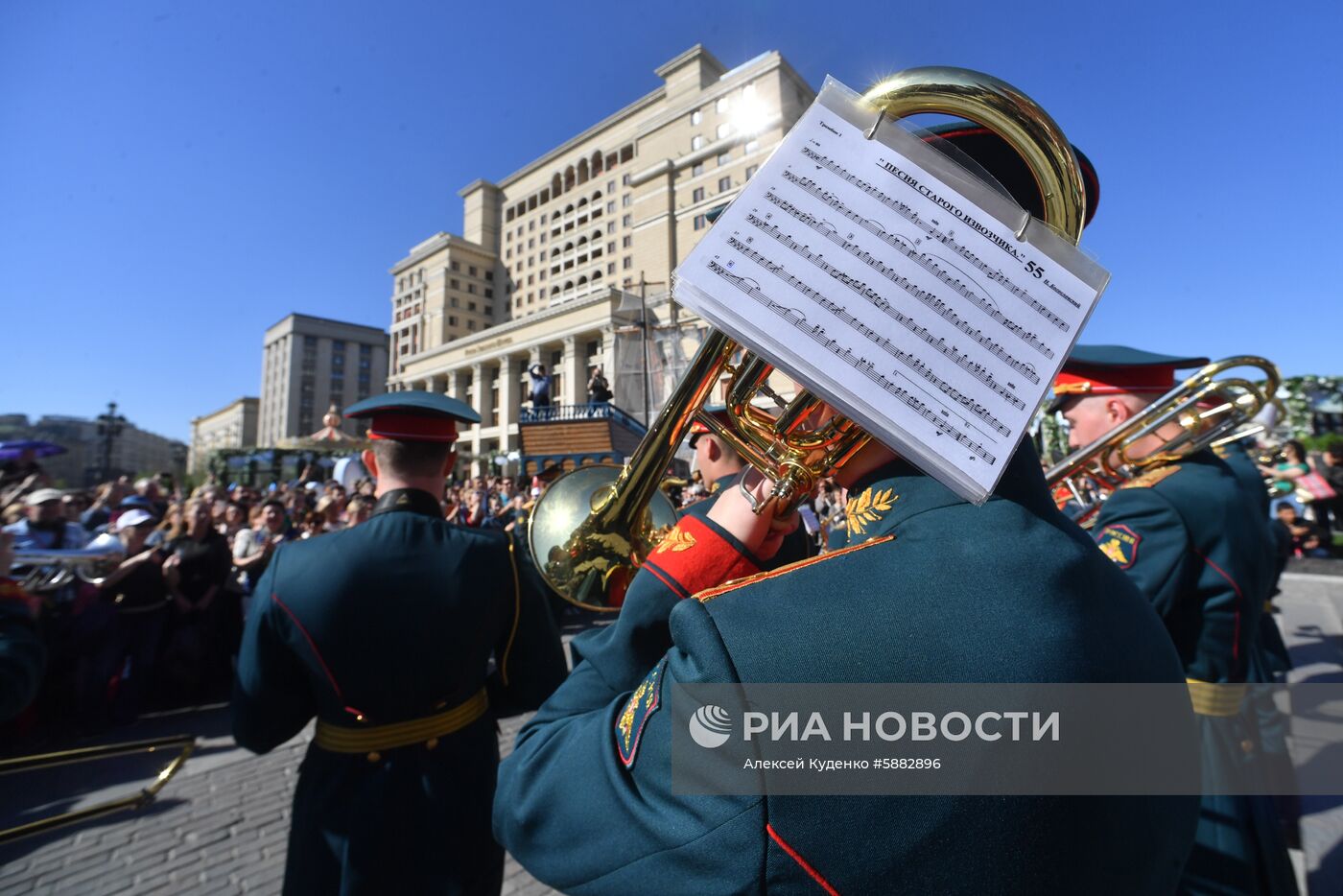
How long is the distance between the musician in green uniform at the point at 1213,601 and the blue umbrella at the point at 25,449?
9.02 meters

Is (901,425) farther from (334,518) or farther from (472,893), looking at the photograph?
(334,518)

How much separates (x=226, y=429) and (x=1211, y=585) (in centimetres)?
12411

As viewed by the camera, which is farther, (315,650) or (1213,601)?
(1213,601)

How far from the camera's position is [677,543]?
1188mm

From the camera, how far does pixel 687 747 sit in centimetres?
75

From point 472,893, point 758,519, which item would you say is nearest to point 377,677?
point 472,893

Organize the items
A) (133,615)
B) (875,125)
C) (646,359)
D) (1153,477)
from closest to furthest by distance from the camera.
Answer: (875,125) < (1153,477) < (133,615) < (646,359)

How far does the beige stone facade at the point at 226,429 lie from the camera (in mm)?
94000

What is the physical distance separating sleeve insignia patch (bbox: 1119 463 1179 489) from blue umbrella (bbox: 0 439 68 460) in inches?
356

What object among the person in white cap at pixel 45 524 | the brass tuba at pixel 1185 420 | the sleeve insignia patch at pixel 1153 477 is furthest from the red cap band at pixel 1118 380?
the person in white cap at pixel 45 524

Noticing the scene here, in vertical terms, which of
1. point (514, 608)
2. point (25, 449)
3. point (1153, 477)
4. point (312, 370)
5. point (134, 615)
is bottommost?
point (134, 615)

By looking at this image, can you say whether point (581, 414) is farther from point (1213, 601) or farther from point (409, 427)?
point (1213, 601)

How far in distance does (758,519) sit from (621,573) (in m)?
0.92

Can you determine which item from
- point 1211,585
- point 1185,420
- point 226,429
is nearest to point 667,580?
point 1211,585
